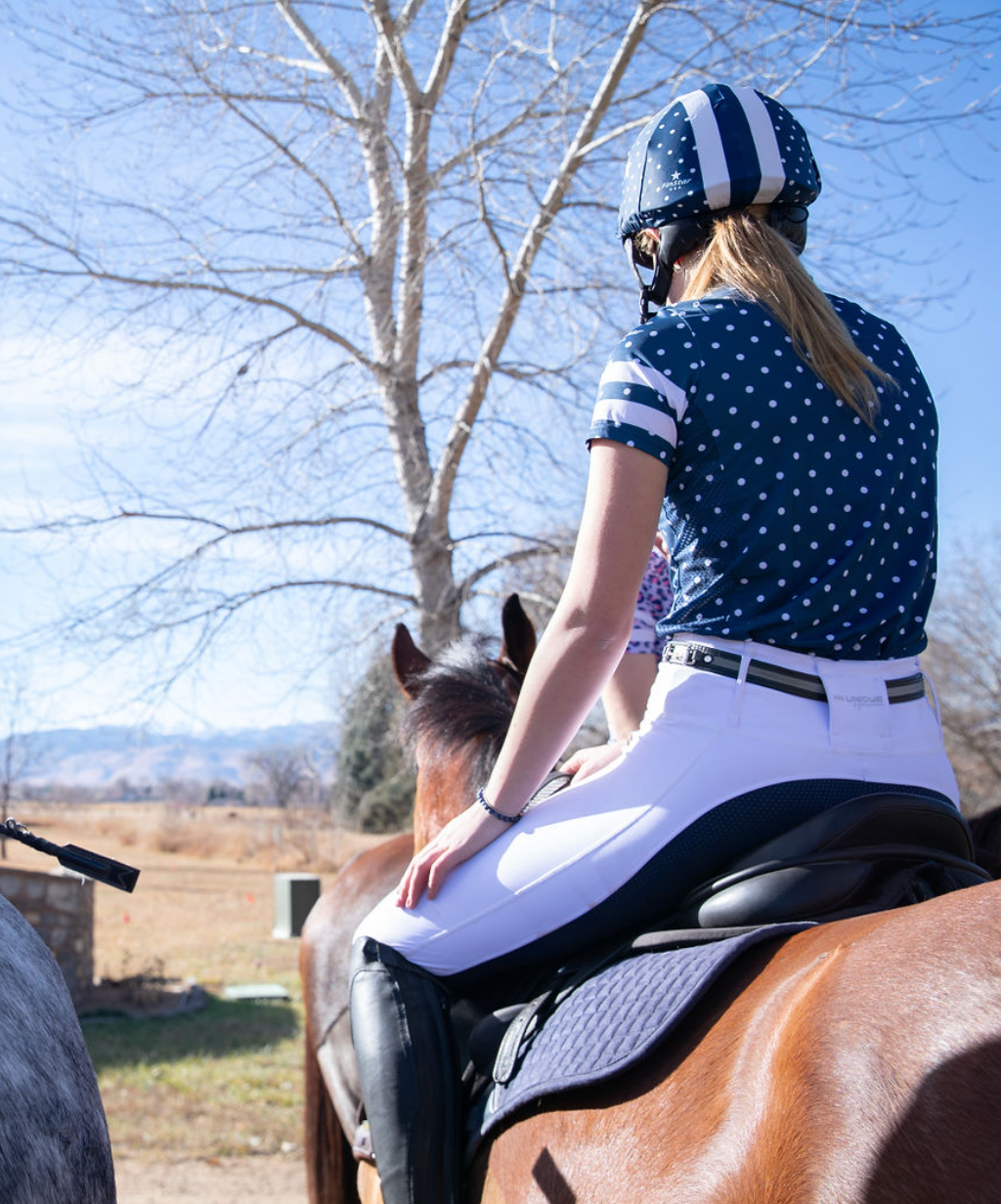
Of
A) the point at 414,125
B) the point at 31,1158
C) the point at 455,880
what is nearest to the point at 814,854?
the point at 455,880

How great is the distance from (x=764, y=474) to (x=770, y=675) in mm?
290

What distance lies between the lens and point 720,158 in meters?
1.76

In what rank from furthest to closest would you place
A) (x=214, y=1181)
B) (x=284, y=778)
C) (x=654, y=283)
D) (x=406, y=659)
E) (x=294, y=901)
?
1. (x=284, y=778)
2. (x=294, y=901)
3. (x=214, y=1181)
4. (x=406, y=659)
5. (x=654, y=283)

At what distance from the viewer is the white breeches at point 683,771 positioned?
1543mm

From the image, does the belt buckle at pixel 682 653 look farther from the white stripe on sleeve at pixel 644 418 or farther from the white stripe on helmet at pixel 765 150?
the white stripe on helmet at pixel 765 150

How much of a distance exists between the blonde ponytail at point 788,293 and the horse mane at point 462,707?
1.20 m

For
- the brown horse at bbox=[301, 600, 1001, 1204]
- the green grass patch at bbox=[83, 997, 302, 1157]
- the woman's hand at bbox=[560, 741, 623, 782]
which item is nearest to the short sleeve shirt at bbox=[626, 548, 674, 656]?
the woman's hand at bbox=[560, 741, 623, 782]

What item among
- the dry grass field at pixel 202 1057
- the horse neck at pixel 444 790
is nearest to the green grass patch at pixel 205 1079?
the dry grass field at pixel 202 1057

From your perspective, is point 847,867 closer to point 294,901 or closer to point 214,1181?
point 214,1181

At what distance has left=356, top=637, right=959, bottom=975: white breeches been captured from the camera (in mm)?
1543

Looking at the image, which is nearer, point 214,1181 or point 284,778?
point 214,1181

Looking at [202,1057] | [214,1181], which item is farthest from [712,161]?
[202,1057]

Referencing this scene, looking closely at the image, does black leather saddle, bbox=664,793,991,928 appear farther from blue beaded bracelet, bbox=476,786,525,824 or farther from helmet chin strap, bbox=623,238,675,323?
helmet chin strap, bbox=623,238,675,323

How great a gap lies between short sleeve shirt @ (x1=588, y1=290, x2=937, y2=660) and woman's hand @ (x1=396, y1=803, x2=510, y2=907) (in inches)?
17.6
